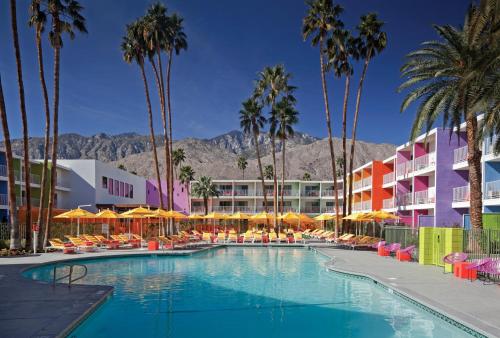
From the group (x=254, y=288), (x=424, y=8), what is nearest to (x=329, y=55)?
(x=424, y=8)

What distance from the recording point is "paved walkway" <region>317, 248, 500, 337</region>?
921cm

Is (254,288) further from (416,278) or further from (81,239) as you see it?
(81,239)

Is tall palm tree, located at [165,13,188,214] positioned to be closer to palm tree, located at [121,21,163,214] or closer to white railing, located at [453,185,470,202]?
palm tree, located at [121,21,163,214]

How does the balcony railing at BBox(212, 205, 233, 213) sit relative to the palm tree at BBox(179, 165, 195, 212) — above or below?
below

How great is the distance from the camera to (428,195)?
33.3m

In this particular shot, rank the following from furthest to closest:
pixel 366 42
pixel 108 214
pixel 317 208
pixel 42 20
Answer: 1. pixel 317 208
2. pixel 366 42
3. pixel 108 214
4. pixel 42 20

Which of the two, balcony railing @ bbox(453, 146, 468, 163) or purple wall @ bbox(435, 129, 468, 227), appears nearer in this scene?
balcony railing @ bbox(453, 146, 468, 163)

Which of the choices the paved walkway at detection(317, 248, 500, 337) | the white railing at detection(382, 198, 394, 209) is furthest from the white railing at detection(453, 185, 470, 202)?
the paved walkway at detection(317, 248, 500, 337)

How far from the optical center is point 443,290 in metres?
12.7

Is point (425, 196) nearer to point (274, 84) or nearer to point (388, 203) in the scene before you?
point (388, 203)

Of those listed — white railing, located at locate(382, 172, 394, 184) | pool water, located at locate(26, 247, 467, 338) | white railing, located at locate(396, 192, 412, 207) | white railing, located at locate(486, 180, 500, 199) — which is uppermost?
white railing, located at locate(382, 172, 394, 184)

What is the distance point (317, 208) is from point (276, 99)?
92.1ft

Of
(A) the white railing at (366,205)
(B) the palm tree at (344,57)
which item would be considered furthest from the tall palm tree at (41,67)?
(A) the white railing at (366,205)

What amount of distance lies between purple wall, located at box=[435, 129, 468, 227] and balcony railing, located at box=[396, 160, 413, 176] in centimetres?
537
